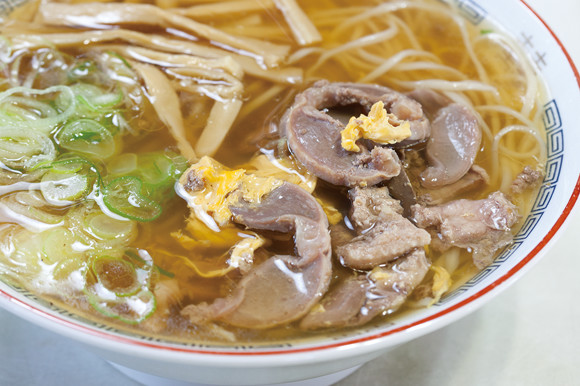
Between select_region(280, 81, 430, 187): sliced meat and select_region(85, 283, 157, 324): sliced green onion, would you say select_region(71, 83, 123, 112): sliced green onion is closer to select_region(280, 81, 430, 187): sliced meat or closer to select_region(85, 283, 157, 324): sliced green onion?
select_region(280, 81, 430, 187): sliced meat

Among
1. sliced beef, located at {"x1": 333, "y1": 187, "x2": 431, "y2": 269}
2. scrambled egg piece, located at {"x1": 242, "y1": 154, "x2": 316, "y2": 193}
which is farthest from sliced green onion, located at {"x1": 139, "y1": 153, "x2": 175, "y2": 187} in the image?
sliced beef, located at {"x1": 333, "y1": 187, "x2": 431, "y2": 269}

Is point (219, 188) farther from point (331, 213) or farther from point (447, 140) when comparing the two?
point (447, 140)

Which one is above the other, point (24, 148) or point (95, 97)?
point (95, 97)

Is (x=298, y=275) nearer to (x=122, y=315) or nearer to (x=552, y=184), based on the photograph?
(x=122, y=315)

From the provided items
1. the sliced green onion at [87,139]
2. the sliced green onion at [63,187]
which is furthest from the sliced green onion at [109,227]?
the sliced green onion at [87,139]

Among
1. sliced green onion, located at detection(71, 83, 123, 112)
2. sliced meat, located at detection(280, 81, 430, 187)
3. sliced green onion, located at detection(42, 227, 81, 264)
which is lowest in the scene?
sliced green onion, located at detection(42, 227, 81, 264)

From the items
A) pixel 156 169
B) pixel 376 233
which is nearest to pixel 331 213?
pixel 376 233
